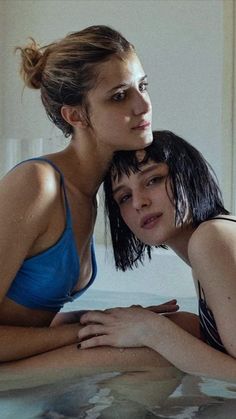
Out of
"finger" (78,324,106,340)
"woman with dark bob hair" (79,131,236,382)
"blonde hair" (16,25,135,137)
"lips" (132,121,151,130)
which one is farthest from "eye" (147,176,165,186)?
"finger" (78,324,106,340)

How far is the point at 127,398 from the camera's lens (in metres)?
1.46

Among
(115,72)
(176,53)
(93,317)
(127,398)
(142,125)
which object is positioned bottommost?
(127,398)

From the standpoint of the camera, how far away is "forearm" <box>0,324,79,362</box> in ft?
5.16

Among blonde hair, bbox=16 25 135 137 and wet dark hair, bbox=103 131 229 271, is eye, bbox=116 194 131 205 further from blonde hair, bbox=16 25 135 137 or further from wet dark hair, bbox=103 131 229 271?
blonde hair, bbox=16 25 135 137

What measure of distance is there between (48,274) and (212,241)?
0.39 meters

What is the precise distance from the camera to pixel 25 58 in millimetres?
1695

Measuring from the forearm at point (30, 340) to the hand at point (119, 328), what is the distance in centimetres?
4

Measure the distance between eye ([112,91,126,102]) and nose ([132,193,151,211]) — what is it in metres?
0.21

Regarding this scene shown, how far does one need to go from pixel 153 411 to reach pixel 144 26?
8.67 ft

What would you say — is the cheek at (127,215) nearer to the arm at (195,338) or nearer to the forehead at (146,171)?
the forehead at (146,171)

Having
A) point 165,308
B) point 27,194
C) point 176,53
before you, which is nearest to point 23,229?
point 27,194

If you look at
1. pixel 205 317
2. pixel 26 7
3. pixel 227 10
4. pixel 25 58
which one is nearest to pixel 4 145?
pixel 26 7

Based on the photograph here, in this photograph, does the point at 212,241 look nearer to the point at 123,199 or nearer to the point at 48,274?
the point at 123,199

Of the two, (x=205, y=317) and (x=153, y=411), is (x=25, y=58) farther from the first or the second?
(x=153, y=411)
